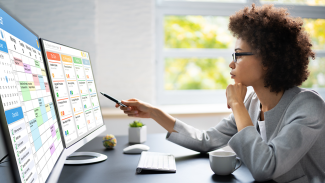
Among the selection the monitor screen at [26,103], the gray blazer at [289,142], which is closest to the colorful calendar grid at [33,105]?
the monitor screen at [26,103]

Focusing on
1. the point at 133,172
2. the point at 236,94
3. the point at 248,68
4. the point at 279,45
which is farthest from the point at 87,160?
the point at 279,45

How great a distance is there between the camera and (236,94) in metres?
1.08

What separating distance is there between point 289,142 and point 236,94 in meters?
0.30

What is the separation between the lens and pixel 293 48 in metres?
1.04

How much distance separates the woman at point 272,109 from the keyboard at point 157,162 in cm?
15

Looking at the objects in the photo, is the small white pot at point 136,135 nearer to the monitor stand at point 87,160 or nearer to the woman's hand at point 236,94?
the monitor stand at point 87,160

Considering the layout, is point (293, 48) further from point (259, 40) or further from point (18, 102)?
point (18, 102)

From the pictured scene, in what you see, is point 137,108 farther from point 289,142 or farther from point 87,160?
point 289,142

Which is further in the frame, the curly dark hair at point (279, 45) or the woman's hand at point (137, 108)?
the woman's hand at point (137, 108)

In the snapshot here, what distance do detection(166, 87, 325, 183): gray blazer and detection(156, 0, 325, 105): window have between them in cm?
195

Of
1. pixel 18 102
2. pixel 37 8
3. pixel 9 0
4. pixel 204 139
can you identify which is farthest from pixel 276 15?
pixel 9 0

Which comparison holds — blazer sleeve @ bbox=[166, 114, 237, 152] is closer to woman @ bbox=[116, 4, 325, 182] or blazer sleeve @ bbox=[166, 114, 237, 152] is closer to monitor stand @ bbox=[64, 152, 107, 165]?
woman @ bbox=[116, 4, 325, 182]

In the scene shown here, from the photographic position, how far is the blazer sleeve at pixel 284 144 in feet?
2.70

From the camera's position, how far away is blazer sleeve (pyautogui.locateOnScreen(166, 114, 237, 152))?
46.0 inches
